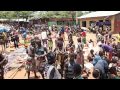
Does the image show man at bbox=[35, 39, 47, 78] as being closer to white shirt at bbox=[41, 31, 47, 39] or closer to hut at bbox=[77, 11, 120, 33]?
white shirt at bbox=[41, 31, 47, 39]

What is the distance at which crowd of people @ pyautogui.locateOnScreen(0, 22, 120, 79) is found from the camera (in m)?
7.46

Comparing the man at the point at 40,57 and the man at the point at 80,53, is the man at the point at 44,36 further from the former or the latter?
the man at the point at 80,53

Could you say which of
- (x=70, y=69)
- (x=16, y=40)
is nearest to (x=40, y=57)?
(x=70, y=69)

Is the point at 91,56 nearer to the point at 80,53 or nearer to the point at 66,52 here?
the point at 80,53

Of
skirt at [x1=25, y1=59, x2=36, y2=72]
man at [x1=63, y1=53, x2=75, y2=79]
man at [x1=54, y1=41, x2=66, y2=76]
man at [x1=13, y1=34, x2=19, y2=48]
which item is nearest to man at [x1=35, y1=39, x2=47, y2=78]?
skirt at [x1=25, y1=59, x2=36, y2=72]

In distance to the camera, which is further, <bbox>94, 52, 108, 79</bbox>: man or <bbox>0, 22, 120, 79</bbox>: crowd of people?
<bbox>0, 22, 120, 79</bbox>: crowd of people

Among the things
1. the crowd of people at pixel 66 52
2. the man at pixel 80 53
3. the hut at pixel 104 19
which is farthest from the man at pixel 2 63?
the hut at pixel 104 19

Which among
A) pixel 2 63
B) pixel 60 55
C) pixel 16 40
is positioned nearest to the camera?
pixel 2 63

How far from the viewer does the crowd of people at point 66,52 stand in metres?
7.46

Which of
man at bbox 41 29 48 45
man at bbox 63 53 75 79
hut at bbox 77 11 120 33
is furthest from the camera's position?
man at bbox 41 29 48 45

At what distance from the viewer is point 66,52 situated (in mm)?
8688
